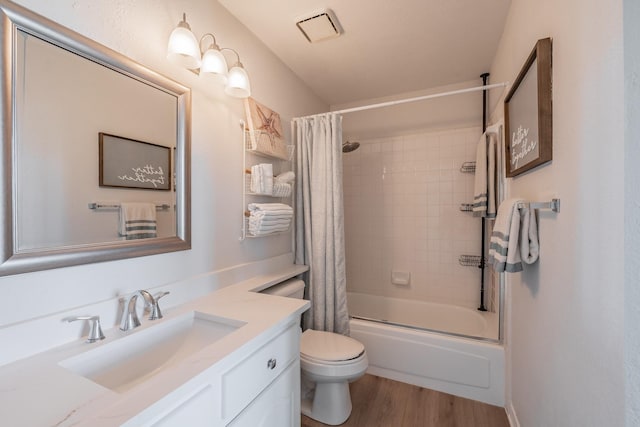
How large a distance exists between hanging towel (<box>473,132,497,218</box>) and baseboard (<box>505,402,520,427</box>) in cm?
119

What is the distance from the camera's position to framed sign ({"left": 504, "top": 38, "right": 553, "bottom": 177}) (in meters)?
0.99

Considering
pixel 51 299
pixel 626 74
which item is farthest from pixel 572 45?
pixel 51 299

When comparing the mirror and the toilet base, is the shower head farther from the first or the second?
the toilet base

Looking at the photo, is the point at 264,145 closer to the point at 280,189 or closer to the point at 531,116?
the point at 280,189

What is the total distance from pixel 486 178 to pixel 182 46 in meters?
2.11

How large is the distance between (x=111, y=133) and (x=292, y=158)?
1.26 m

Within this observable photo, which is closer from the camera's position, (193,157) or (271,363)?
(271,363)

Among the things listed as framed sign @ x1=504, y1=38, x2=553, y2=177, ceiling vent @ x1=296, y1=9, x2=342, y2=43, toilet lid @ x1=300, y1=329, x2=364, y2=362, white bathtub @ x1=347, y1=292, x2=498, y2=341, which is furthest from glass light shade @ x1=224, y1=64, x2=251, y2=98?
white bathtub @ x1=347, y1=292, x2=498, y2=341

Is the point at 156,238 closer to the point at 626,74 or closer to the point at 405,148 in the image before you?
the point at 626,74

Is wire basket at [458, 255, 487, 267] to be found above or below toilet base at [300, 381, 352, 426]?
above

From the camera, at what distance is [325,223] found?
6.57 feet

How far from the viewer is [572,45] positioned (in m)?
0.83

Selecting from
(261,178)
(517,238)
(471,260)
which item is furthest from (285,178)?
(471,260)

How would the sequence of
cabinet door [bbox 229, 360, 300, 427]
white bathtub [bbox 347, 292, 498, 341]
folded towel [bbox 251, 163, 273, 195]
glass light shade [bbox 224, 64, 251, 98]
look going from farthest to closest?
1. white bathtub [bbox 347, 292, 498, 341]
2. folded towel [bbox 251, 163, 273, 195]
3. glass light shade [bbox 224, 64, 251, 98]
4. cabinet door [bbox 229, 360, 300, 427]
